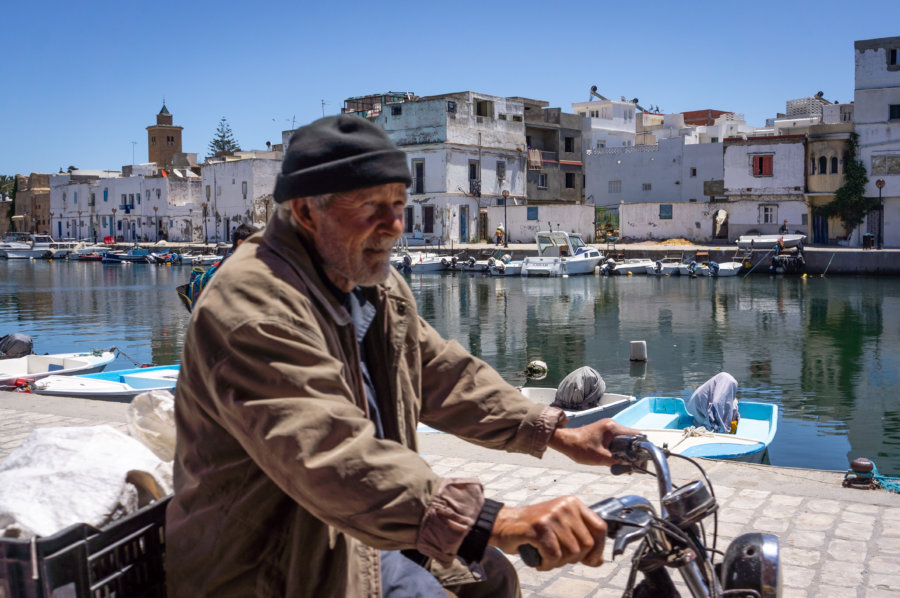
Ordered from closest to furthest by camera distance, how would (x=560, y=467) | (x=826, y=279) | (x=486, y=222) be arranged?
(x=560, y=467), (x=826, y=279), (x=486, y=222)

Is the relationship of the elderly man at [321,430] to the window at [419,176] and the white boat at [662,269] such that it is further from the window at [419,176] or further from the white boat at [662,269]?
the window at [419,176]

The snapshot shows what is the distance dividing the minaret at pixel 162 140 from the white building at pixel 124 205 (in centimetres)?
1438

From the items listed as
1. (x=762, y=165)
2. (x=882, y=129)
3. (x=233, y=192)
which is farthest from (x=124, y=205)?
(x=882, y=129)

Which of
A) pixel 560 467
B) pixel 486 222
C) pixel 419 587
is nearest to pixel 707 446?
pixel 560 467

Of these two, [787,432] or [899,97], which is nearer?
[787,432]

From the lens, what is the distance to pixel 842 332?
2364cm

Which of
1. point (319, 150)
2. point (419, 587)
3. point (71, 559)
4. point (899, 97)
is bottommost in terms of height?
point (419, 587)

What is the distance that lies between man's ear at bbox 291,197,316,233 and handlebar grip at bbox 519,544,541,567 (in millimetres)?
822

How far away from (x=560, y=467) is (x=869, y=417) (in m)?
10.4

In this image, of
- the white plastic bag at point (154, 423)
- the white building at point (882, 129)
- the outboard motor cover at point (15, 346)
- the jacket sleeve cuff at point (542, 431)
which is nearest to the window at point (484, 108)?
the white building at point (882, 129)

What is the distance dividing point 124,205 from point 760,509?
80.9 meters

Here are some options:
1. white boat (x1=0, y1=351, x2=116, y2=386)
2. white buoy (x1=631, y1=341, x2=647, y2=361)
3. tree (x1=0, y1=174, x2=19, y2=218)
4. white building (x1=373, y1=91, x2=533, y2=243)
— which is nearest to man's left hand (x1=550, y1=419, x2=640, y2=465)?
white boat (x1=0, y1=351, x2=116, y2=386)

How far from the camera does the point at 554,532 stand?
64.1 inches

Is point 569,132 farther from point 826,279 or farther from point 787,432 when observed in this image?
point 787,432
